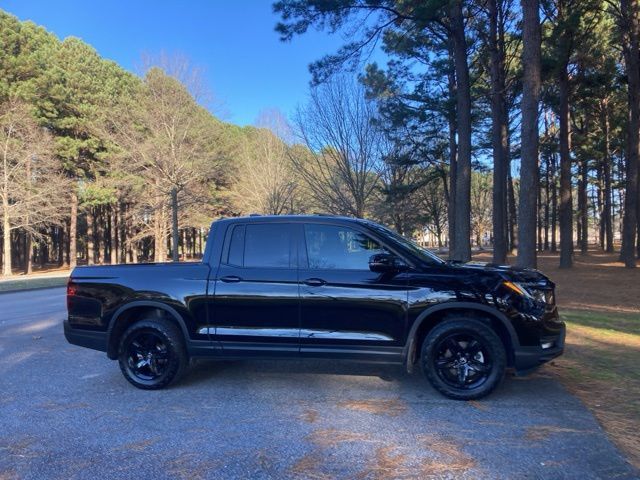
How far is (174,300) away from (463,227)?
40.5ft

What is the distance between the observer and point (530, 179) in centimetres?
1142

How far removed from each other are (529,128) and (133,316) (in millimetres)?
9522

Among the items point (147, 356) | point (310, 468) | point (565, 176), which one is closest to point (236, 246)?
point (147, 356)

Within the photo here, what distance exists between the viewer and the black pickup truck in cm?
475

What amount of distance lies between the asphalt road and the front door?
0.52 meters

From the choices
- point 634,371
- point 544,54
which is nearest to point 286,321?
point 634,371

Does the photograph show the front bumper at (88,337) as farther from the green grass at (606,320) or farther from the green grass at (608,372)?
the green grass at (606,320)

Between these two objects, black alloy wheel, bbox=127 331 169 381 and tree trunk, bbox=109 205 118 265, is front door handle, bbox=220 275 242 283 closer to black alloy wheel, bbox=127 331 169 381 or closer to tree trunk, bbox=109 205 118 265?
black alloy wheel, bbox=127 331 169 381

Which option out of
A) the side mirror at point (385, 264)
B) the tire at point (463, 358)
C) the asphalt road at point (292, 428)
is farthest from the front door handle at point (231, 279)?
the tire at point (463, 358)

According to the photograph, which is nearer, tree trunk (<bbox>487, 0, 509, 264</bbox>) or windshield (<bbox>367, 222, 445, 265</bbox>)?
windshield (<bbox>367, 222, 445, 265</bbox>)

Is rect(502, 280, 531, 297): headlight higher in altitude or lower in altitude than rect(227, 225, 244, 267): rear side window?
lower

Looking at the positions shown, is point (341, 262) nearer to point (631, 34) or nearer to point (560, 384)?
point (560, 384)

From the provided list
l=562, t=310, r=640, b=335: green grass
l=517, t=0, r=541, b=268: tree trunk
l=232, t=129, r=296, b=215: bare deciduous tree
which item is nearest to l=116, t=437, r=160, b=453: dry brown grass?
l=562, t=310, r=640, b=335: green grass

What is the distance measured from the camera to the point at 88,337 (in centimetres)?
546
